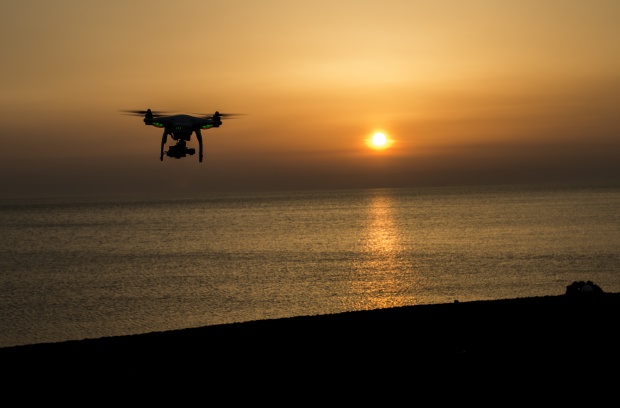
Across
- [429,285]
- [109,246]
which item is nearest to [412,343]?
[429,285]

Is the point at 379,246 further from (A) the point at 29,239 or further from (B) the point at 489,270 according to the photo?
(A) the point at 29,239

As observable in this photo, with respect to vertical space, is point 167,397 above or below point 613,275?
above

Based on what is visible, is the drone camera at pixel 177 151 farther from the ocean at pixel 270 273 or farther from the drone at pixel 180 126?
the ocean at pixel 270 273

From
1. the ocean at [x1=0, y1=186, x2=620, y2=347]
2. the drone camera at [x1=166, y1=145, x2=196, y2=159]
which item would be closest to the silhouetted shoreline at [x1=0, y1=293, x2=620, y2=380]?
the drone camera at [x1=166, y1=145, x2=196, y2=159]

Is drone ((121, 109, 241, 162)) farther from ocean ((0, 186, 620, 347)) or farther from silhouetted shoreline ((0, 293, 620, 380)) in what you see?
ocean ((0, 186, 620, 347))

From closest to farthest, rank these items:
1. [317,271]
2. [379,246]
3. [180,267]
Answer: [317,271]
[180,267]
[379,246]

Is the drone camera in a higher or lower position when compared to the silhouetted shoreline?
higher
